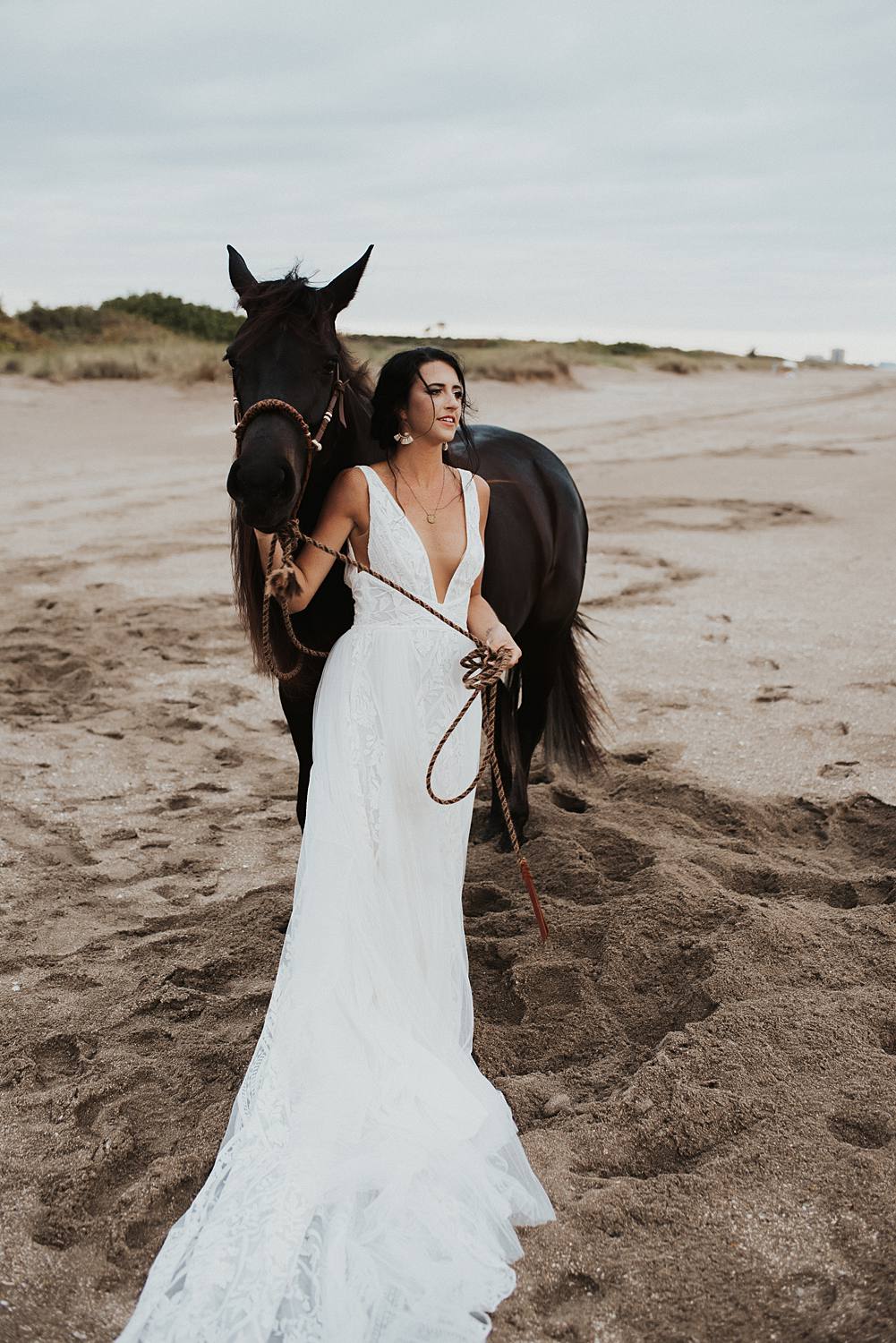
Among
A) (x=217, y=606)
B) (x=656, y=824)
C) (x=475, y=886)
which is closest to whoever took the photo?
(x=475, y=886)

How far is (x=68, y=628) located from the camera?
645cm

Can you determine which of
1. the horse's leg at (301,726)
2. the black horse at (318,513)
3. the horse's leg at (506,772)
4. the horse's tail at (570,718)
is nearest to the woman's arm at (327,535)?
the black horse at (318,513)

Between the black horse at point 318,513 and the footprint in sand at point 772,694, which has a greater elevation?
the black horse at point 318,513

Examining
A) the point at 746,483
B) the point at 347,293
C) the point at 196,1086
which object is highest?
the point at 347,293

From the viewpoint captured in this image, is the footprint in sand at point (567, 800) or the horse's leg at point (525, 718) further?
the footprint in sand at point (567, 800)

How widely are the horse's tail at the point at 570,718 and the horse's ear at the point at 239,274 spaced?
2.05m

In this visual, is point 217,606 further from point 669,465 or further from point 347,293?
point 669,465

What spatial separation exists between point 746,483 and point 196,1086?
948 cm

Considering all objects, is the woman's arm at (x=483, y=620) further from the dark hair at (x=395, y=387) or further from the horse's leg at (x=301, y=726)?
the horse's leg at (x=301, y=726)

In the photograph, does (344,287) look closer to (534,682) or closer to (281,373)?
(281,373)

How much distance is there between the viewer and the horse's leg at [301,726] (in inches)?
126

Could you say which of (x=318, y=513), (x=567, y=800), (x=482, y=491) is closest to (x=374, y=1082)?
(x=318, y=513)

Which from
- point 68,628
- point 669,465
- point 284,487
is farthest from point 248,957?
point 669,465

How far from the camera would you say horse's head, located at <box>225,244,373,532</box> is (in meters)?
2.36
